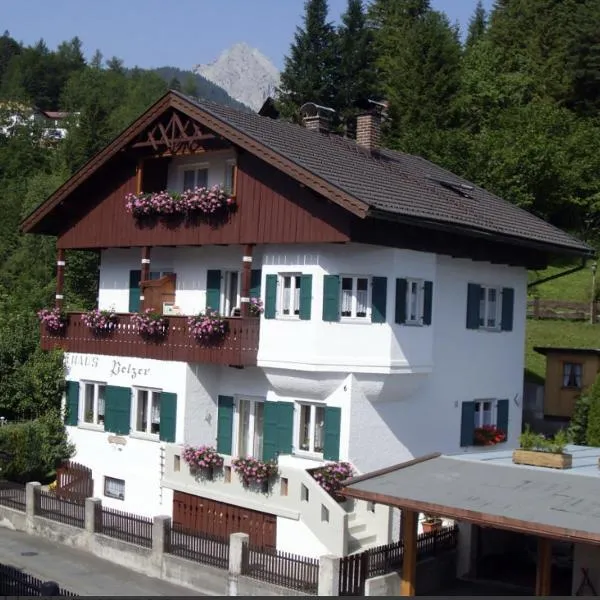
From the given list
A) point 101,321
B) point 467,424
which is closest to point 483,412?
point 467,424

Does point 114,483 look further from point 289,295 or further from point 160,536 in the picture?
point 289,295

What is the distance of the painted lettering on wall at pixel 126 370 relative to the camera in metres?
24.8

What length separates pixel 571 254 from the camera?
89.9 ft

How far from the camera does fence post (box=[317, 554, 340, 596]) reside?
17703mm

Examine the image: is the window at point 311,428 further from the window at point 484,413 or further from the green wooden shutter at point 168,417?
the window at point 484,413

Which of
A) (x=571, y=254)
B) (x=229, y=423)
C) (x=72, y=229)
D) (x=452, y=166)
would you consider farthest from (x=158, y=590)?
(x=452, y=166)

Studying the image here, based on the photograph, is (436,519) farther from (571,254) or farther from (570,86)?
(570,86)

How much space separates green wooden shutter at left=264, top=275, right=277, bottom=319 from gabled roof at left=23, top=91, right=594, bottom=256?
8.76 feet

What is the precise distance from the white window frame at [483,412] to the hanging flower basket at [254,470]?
642 cm

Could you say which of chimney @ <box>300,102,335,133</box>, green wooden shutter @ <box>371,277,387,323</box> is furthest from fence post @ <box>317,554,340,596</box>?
chimney @ <box>300,102,335,133</box>

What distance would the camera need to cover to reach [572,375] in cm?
2850

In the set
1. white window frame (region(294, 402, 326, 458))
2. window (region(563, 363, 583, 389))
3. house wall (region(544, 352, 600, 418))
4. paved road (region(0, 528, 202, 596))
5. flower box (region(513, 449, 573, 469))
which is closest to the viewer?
flower box (region(513, 449, 573, 469))

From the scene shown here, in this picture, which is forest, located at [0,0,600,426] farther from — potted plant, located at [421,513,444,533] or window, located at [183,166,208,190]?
potted plant, located at [421,513,444,533]

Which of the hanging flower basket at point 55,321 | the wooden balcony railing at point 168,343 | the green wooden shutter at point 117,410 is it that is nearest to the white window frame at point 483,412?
the wooden balcony railing at point 168,343
